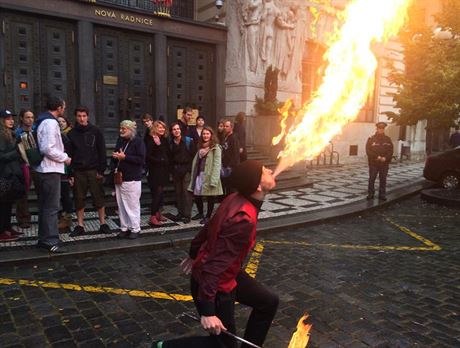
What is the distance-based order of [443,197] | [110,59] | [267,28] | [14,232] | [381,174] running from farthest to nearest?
[267,28], [110,59], [443,197], [381,174], [14,232]

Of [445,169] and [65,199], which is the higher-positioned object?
[445,169]

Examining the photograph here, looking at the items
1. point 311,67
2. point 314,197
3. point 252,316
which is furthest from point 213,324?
point 311,67

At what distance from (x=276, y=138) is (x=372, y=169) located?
3497 mm

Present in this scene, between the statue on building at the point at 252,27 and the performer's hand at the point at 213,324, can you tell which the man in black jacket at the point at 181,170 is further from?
the statue on building at the point at 252,27

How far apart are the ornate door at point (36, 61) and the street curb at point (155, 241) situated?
256 inches

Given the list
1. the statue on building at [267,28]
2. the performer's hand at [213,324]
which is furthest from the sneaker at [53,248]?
the statue on building at [267,28]

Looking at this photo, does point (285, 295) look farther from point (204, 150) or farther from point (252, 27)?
point (252, 27)

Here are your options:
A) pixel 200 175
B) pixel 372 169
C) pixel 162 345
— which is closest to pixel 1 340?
pixel 162 345

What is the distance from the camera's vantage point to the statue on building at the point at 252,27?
13991 mm

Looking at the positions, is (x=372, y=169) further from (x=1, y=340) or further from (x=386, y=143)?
(x=1, y=340)

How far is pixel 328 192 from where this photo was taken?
39.7 feet

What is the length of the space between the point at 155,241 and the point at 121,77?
7668mm

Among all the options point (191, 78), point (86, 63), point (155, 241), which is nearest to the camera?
point (155, 241)

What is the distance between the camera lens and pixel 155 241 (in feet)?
22.1
